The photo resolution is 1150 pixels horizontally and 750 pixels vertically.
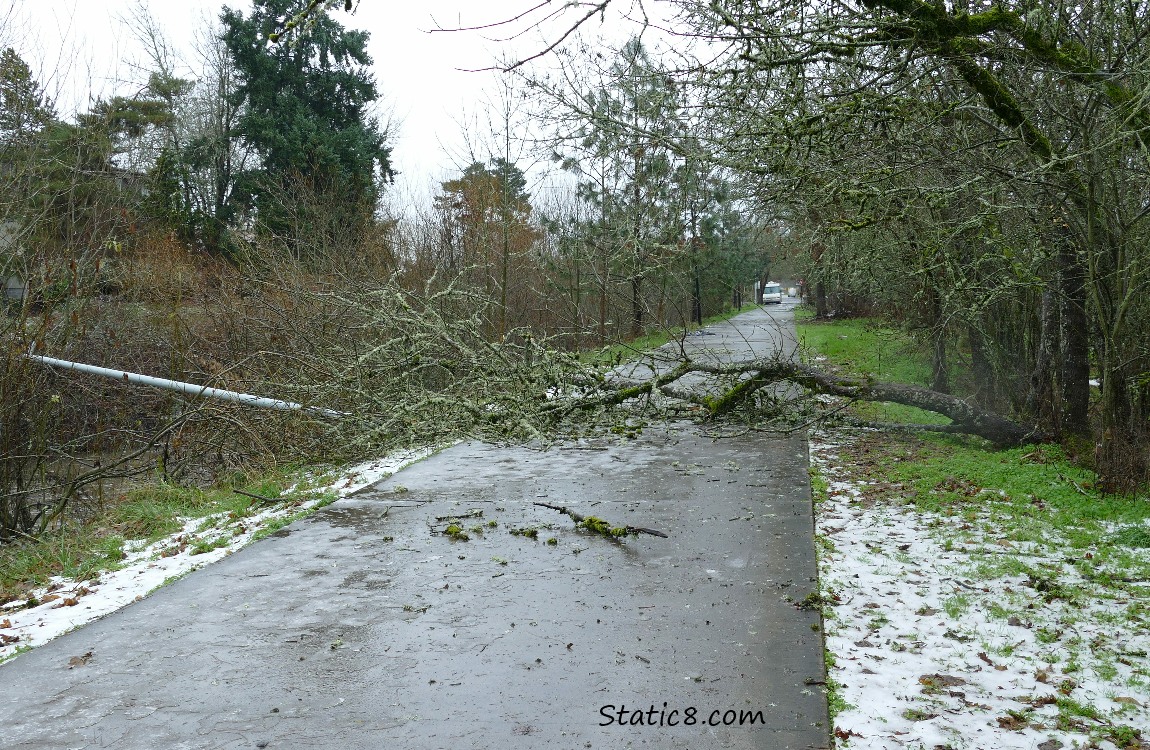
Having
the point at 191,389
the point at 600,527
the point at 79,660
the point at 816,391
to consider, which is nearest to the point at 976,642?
the point at 600,527

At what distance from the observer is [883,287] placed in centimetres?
1284

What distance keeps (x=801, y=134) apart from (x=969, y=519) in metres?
3.56

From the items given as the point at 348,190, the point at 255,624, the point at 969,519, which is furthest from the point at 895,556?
the point at 348,190

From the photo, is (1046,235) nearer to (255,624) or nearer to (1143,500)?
(1143,500)

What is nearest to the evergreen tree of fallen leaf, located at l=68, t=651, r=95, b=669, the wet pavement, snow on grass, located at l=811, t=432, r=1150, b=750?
the wet pavement

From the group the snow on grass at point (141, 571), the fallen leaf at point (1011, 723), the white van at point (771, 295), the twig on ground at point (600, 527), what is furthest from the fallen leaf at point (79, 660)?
the white van at point (771, 295)

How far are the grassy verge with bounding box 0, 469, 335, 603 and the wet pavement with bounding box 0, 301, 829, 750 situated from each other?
906 millimetres

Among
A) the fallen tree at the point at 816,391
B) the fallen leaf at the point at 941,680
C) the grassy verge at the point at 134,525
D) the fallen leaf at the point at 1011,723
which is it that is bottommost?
the fallen leaf at the point at 1011,723

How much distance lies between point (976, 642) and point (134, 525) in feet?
22.4

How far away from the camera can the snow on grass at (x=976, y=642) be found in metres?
3.92

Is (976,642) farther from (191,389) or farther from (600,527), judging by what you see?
(191,389)

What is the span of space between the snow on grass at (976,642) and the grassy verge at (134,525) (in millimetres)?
5005

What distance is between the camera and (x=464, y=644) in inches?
196

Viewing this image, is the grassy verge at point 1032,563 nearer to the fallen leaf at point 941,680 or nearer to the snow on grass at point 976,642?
the snow on grass at point 976,642
